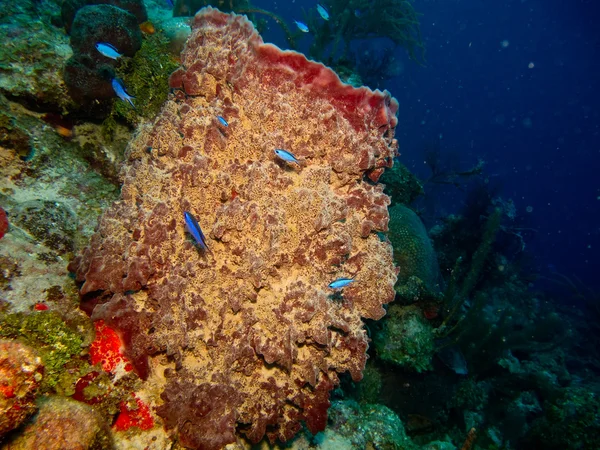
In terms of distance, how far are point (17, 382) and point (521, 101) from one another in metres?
107

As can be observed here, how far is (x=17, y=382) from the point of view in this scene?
4.38 feet

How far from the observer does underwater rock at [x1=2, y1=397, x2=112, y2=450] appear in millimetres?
1461

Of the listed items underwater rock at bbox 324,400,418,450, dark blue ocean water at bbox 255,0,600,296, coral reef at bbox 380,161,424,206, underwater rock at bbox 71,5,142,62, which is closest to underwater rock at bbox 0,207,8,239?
underwater rock at bbox 71,5,142,62

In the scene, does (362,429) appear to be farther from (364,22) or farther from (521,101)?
(521,101)

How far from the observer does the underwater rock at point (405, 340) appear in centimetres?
540

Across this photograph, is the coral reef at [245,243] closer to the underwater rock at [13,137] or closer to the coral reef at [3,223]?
the coral reef at [3,223]

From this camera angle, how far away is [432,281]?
6.48 m

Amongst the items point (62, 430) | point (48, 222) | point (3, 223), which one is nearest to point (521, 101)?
point (48, 222)

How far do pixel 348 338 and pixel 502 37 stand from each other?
11498 centimetres

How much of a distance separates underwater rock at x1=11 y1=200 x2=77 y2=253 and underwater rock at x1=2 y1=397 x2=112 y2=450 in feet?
5.27

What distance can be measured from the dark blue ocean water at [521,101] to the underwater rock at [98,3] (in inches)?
1821

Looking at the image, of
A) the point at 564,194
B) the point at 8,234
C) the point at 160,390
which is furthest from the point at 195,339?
the point at 564,194

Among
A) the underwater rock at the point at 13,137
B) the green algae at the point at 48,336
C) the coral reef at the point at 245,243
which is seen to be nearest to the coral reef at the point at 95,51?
the underwater rock at the point at 13,137

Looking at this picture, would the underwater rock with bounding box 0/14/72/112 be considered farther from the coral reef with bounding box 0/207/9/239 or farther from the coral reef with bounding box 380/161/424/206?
the coral reef with bounding box 380/161/424/206
